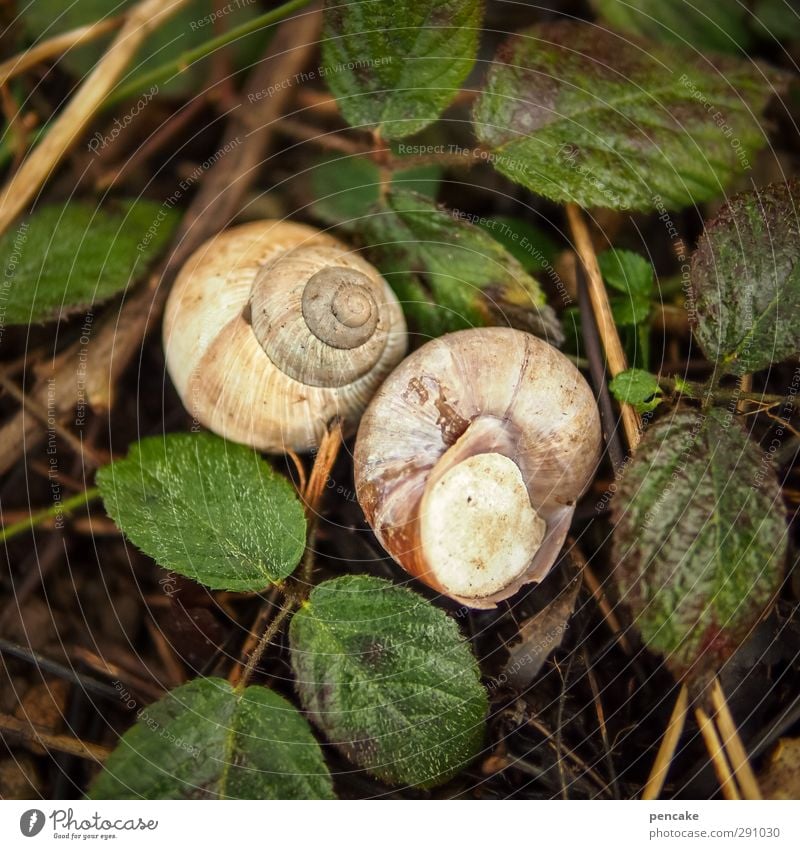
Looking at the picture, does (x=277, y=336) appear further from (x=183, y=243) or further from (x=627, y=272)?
(x=627, y=272)

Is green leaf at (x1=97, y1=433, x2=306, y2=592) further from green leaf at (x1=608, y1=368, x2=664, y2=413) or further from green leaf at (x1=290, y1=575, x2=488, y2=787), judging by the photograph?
green leaf at (x1=608, y1=368, x2=664, y2=413)

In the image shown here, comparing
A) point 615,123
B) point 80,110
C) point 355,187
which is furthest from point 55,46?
point 615,123

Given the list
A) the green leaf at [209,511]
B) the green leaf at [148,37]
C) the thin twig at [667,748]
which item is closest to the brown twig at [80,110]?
the green leaf at [148,37]

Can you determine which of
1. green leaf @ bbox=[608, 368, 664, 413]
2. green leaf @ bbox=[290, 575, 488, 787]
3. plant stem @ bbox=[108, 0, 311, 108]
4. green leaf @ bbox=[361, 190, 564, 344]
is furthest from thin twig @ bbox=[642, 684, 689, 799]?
→ plant stem @ bbox=[108, 0, 311, 108]

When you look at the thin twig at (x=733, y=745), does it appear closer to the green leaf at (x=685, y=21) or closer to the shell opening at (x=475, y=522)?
the shell opening at (x=475, y=522)

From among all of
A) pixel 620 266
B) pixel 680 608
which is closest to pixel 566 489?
pixel 680 608

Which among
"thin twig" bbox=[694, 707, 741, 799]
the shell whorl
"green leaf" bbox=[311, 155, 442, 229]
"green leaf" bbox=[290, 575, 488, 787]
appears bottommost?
"thin twig" bbox=[694, 707, 741, 799]
